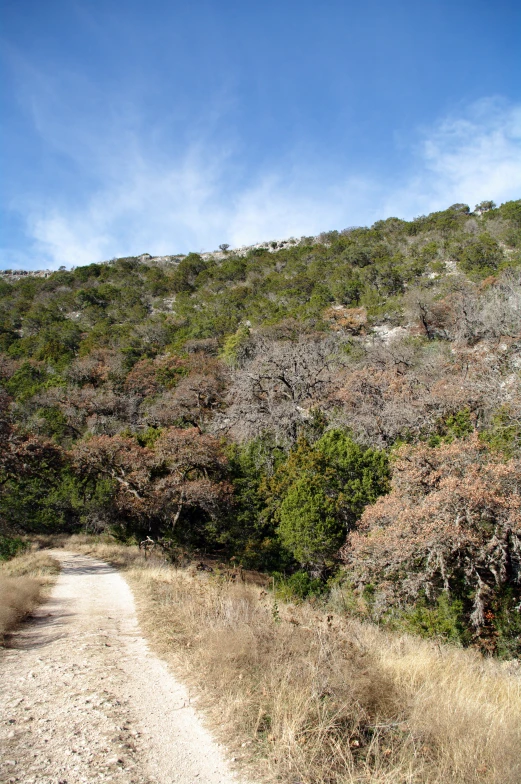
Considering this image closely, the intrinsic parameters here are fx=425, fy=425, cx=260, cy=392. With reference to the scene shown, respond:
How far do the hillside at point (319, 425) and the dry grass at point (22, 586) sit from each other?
4.28 m

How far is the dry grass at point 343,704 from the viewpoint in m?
3.37

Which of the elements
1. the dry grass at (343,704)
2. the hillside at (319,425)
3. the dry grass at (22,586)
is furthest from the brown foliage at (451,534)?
the dry grass at (22,586)

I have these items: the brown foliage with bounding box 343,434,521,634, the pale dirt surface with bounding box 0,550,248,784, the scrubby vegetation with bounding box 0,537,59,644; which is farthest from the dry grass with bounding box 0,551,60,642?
the brown foliage with bounding box 343,434,521,634

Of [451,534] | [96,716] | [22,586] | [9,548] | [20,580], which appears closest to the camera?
[96,716]

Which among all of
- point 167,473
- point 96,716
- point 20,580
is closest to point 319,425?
point 167,473

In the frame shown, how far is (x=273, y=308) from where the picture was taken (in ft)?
148

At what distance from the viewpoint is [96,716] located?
13.9ft

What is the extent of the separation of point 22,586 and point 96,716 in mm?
6829

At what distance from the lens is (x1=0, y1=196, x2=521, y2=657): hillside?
9.30m

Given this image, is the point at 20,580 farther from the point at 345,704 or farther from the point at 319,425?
the point at 319,425

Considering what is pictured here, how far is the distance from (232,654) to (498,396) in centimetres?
1450

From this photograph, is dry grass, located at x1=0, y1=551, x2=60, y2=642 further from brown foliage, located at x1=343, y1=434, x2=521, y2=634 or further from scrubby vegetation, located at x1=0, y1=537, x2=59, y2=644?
brown foliage, located at x1=343, y1=434, x2=521, y2=634

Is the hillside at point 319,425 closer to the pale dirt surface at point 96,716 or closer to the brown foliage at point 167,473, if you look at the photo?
the brown foliage at point 167,473

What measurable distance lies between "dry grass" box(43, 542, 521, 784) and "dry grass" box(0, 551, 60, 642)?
306 cm
